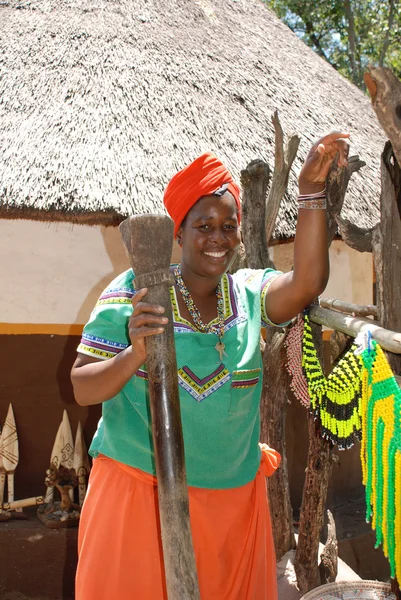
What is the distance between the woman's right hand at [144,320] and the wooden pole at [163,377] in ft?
0.06

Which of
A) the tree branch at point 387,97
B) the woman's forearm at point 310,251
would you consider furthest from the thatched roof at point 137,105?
the tree branch at point 387,97

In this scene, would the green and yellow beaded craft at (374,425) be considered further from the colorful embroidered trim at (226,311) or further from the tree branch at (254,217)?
the tree branch at (254,217)

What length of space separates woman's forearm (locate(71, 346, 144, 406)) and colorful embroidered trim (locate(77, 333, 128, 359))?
3 cm

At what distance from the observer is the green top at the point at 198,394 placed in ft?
5.17

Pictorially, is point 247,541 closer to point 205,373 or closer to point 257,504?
point 257,504

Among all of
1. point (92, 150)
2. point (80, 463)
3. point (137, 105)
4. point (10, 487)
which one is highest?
point (137, 105)

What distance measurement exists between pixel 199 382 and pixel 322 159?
0.65 meters

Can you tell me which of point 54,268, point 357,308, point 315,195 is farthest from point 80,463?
point 315,195

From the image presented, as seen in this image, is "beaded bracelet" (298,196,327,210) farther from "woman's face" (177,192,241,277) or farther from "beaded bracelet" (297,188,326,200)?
"woman's face" (177,192,241,277)

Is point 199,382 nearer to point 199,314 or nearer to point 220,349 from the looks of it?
point 220,349

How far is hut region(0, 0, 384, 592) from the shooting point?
12.6ft

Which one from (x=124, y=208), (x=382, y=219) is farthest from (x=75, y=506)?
(x=382, y=219)

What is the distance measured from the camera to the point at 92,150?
395 cm

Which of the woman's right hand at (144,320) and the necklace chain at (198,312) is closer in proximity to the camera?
the woman's right hand at (144,320)
